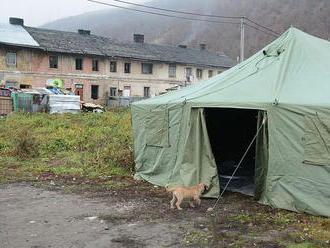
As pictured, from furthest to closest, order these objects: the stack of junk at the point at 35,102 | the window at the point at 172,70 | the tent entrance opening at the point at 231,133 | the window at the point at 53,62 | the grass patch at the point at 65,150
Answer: the window at the point at 172,70 → the window at the point at 53,62 → the stack of junk at the point at 35,102 → the tent entrance opening at the point at 231,133 → the grass patch at the point at 65,150

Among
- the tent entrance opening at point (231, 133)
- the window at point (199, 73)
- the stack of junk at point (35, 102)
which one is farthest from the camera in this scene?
the window at point (199, 73)

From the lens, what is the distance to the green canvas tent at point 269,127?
7562 millimetres

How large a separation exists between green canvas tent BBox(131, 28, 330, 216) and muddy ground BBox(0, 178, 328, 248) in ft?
1.62

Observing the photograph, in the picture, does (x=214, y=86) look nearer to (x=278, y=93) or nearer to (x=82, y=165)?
(x=278, y=93)

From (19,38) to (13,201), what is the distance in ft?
102

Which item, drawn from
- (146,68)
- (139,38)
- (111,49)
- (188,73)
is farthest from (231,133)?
(139,38)

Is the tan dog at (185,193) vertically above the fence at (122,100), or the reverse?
the fence at (122,100)

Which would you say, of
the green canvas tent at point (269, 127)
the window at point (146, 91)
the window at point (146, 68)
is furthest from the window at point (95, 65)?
the green canvas tent at point (269, 127)

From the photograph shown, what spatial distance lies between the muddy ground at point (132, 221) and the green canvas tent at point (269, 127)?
49 cm

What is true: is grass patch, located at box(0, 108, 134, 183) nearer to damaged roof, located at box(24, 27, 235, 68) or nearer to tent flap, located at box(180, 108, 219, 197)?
tent flap, located at box(180, 108, 219, 197)

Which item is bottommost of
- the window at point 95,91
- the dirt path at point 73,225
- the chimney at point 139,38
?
the dirt path at point 73,225

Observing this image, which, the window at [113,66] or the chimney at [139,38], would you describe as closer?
the window at [113,66]

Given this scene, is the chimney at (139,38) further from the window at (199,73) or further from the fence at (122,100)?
the fence at (122,100)

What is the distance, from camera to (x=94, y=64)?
133 feet
